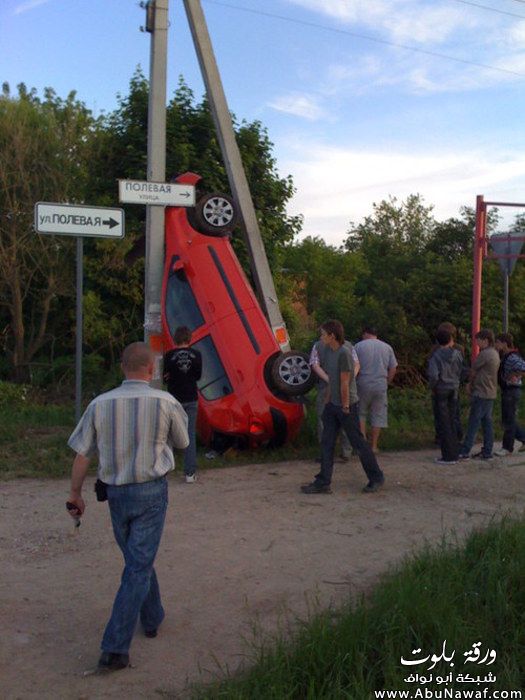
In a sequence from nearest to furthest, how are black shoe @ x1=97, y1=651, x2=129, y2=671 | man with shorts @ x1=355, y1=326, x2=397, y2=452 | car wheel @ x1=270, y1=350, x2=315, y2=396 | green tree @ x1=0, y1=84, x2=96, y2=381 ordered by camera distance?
black shoe @ x1=97, y1=651, x2=129, y2=671 < car wheel @ x1=270, y1=350, x2=315, y2=396 < man with shorts @ x1=355, y1=326, x2=397, y2=452 < green tree @ x1=0, y1=84, x2=96, y2=381

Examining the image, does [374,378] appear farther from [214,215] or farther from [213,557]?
[213,557]

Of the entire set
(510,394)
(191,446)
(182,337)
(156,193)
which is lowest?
(191,446)

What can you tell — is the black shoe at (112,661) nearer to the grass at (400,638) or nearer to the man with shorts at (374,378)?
the grass at (400,638)

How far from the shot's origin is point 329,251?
39.8m

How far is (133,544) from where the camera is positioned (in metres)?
4.39

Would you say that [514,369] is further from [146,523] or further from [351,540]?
[146,523]

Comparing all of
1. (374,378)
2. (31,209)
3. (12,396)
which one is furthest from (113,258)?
(374,378)

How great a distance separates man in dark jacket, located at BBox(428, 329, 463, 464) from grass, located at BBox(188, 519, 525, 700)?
4.34m

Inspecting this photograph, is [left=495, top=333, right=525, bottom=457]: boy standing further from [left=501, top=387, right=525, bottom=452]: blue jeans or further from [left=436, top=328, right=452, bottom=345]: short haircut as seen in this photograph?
Result: [left=436, top=328, right=452, bottom=345]: short haircut

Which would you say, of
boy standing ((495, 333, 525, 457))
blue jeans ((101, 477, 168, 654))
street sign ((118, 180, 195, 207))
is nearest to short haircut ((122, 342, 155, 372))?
blue jeans ((101, 477, 168, 654))

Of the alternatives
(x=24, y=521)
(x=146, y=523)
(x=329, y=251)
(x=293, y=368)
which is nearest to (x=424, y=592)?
(x=146, y=523)

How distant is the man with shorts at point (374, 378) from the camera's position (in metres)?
9.70

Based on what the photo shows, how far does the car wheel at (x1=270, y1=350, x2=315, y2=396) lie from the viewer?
372 inches

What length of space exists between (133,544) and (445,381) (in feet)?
19.6
